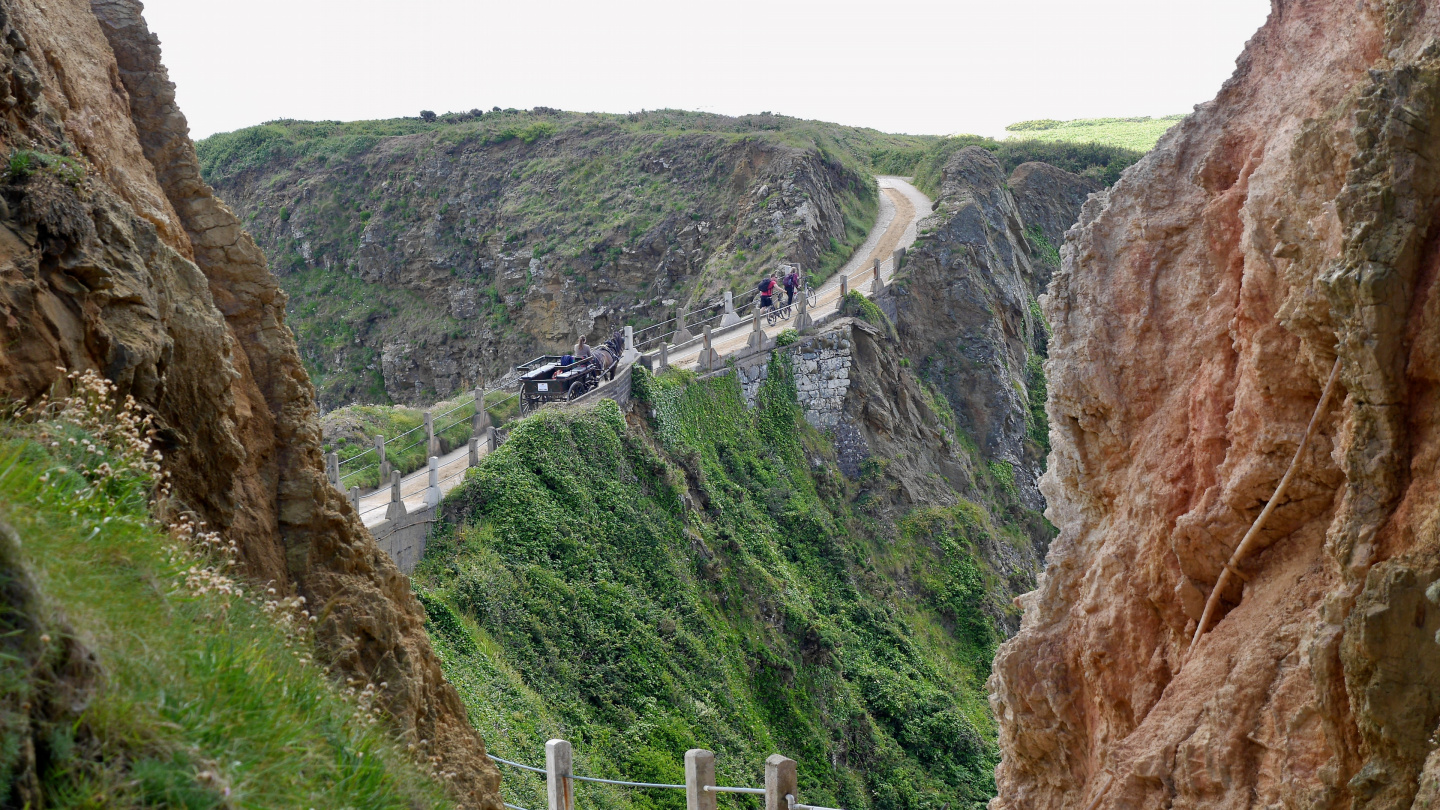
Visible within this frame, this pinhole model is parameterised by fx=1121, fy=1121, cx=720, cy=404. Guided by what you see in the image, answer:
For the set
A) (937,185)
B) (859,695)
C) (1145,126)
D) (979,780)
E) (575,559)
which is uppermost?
(1145,126)

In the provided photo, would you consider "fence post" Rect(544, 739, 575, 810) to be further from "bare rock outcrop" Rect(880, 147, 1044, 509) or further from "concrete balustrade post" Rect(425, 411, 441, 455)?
"bare rock outcrop" Rect(880, 147, 1044, 509)

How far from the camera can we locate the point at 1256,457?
266 inches

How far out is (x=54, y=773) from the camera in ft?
10.6

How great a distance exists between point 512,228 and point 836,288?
17868 mm

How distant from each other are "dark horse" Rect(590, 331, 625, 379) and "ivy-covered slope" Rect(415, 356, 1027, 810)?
2.84 ft

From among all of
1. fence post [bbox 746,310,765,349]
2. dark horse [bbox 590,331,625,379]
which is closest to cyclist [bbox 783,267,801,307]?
fence post [bbox 746,310,765,349]

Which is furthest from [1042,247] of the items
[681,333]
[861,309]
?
[681,333]

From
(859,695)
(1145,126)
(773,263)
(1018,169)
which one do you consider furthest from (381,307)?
(1145,126)

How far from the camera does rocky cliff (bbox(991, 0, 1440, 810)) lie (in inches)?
221

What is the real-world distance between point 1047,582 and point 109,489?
22.1ft

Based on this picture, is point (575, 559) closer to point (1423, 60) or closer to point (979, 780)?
point (979, 780)

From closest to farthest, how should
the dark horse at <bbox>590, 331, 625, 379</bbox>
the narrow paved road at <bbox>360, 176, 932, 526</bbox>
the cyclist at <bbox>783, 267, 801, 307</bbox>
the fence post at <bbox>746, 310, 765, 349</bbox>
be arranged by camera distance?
the narrow paved road at <bbox>360, 176, 932, 526</bbox> → the dark horse at <bbox>590, 331, 625, 379</bbox> → the fence post at <bbox>746, 310, 765, 349</bbox> → the cyclist at <bbox>783, 267, 801, 307</bbox>

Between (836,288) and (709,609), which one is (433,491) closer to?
(709,609)

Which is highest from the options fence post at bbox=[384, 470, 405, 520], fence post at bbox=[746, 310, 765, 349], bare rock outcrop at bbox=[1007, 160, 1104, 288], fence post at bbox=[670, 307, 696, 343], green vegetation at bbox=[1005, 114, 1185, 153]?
green vegetation at bbox=[1005, 114, 1185, 153]
